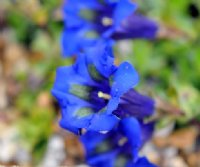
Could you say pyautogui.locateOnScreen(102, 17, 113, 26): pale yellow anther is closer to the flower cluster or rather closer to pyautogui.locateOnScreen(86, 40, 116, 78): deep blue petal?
the flower cluster

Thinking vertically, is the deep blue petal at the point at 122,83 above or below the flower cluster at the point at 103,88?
above

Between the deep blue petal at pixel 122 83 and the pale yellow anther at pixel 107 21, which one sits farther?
the pale yellow anther at pixel 107 21

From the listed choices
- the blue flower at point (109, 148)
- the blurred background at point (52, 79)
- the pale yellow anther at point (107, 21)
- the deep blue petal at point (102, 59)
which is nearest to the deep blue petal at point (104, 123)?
the deep blue petal at point (102, 59)

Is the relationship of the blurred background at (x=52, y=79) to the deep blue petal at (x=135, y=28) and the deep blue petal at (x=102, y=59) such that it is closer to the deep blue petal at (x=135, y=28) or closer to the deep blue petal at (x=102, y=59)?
the deep blue petal at (x=135, y=28)

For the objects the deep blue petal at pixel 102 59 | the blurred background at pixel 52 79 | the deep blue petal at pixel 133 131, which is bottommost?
the blurred background at pixel 52 79

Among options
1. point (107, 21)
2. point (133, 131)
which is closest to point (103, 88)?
point (133, 131)

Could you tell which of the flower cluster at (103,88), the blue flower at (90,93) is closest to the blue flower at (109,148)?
the flower cluster at (103,88)

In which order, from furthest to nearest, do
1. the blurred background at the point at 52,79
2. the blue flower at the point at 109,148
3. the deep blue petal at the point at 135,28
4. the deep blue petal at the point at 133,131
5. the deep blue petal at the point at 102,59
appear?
the blurred background at the point at 52,79 < the deep blue petal at the point at 135,28 < the blue flower at the point at 109,148 < the deep blue petal at the point at 133,131 < the deep blue petal at the point at 102,59

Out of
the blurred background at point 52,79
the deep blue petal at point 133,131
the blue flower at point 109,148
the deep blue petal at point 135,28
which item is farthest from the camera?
the blurred background at point 52,79

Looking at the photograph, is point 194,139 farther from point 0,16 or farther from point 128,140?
point 0,16

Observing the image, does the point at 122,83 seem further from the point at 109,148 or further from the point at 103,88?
the point at 109,148

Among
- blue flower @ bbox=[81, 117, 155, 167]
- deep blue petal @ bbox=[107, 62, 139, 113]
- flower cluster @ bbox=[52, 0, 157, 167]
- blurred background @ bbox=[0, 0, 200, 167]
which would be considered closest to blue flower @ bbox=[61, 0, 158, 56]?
flower cluster @ bbox=[52, 0, 157, 167]
